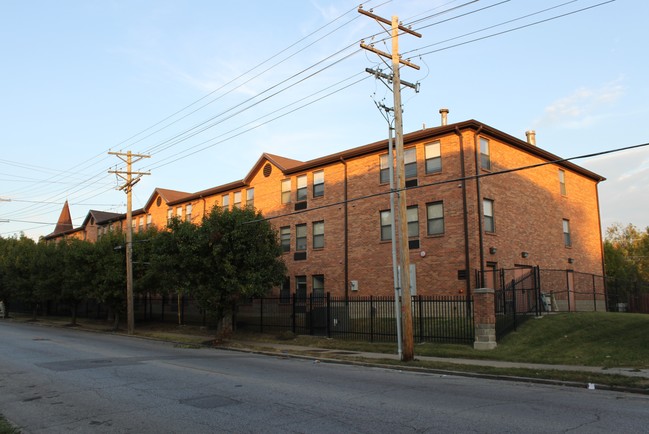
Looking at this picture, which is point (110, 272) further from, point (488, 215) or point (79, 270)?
point (488, 215)

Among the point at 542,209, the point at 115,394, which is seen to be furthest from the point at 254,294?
the point at 542,209

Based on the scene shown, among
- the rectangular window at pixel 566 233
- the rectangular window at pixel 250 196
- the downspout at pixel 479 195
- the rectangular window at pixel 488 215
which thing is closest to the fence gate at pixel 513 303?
the downspout at pixel 479 195

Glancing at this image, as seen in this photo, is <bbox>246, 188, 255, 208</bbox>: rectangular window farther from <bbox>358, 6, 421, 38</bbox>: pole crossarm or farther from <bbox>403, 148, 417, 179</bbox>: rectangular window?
<bbox>358, 6, 421, 38</bbox>: pole crossarm

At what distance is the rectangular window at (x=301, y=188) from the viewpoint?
32.3 m

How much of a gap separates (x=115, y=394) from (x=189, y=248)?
13365mm

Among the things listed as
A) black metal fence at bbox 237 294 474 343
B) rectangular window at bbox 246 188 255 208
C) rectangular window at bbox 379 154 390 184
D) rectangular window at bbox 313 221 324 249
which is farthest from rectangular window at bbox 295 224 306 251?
rectangular window at bbox 379 154 390 184

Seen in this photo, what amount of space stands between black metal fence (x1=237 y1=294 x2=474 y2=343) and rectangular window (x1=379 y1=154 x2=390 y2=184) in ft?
20.4

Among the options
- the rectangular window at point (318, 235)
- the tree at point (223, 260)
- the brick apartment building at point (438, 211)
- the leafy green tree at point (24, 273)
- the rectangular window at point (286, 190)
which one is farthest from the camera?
the leafy green tree at point (24, 273)

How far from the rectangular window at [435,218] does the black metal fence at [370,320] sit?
10.7 ft

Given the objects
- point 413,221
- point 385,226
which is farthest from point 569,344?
point 385,226

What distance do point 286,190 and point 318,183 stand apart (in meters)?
3.19

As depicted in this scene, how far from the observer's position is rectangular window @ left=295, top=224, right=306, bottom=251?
32.1m

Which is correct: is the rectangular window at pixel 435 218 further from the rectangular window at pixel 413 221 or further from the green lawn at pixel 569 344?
the green lawn at pixel 569 344

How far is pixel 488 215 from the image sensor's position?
80.6 ft
